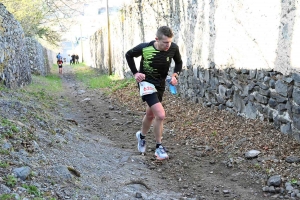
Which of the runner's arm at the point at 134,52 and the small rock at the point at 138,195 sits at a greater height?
the runner's arm at the point at 134,52

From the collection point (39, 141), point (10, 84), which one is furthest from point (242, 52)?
point (10, 84)

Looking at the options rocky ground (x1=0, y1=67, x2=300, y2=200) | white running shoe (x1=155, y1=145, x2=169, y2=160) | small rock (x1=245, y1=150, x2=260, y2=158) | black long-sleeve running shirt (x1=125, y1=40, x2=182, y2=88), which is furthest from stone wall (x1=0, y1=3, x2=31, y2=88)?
small rock (x1=245, y1=150, x2=260, y2=158)

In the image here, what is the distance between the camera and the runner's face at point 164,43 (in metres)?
4.32

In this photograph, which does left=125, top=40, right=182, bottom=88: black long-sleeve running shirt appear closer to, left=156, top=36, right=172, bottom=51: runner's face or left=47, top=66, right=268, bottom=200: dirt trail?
left=156, top=36, right=172, bottom=51: runner's face

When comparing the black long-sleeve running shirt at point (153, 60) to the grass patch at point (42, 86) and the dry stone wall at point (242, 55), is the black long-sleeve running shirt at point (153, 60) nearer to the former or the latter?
the dry stone wall at point (242, 55)

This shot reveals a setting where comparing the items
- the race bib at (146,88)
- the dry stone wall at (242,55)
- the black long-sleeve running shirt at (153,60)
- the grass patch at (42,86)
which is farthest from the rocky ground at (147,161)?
the grass patch at (42,86)

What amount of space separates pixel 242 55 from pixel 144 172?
280 cm

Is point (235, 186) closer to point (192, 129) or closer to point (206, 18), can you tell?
point (192, 129)

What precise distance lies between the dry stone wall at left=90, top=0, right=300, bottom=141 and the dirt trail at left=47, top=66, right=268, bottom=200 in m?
1.16

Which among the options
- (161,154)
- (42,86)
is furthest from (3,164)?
(42,86)

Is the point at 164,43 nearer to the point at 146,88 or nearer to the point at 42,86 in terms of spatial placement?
the point at 146,88

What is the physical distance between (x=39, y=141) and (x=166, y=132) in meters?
2.67

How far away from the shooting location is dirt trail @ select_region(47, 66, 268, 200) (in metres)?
3.48

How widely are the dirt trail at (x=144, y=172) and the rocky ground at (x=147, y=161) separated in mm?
10
